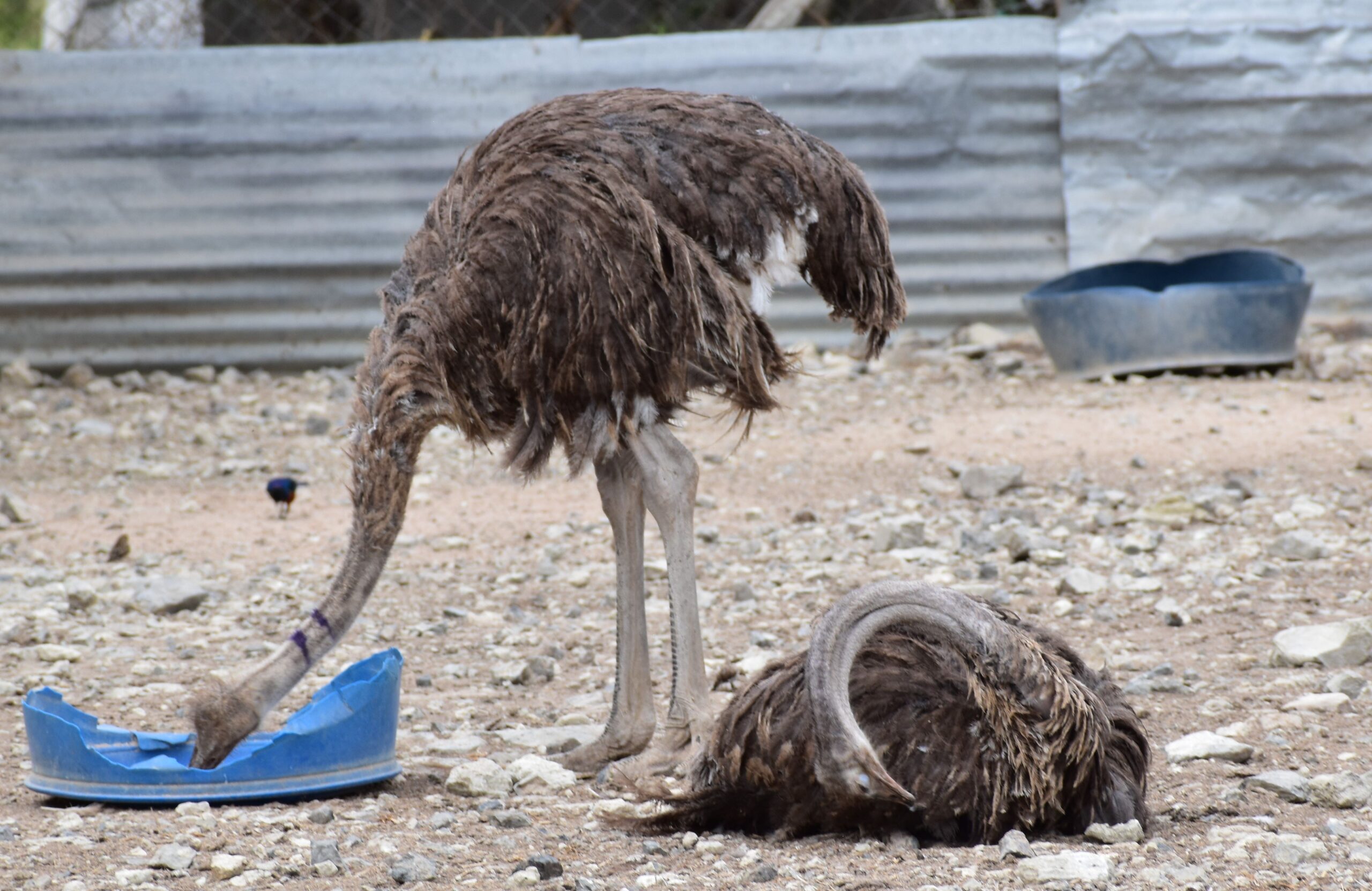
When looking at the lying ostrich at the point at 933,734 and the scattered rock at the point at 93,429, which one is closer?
the lying ostrich at the point at 933,734

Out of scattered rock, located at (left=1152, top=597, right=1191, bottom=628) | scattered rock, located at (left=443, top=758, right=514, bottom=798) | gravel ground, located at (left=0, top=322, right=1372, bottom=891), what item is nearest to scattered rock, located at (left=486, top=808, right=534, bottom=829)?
gravel ground, located at (left=0, top=322, right=1372, bottom=891)

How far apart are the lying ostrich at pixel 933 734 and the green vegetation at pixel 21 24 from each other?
9301 millimetres

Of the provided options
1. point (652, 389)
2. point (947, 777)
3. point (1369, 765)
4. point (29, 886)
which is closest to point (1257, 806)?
point (1369, 765)

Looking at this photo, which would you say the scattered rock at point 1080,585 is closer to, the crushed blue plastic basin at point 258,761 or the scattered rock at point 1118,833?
the scattered rock at point 1118,833

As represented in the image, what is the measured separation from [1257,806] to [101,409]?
6.81m

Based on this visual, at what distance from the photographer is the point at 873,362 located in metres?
8.59

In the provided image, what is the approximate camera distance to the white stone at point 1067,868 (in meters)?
2.43

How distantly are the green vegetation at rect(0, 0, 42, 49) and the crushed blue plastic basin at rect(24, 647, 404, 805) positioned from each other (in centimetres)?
840

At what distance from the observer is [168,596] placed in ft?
16.4

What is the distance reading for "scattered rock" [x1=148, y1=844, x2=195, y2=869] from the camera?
9.03 ft

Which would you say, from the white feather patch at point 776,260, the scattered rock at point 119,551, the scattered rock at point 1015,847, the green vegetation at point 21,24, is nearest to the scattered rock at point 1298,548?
the white feather patch at point 776,260

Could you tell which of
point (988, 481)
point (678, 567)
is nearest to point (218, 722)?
point (678, 567)

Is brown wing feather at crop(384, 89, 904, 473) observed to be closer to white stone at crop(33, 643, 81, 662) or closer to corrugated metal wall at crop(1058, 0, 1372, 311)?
white stone at crop(33, 643, 81, 662)

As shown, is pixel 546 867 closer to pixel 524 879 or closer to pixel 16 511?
pixel 524 879
